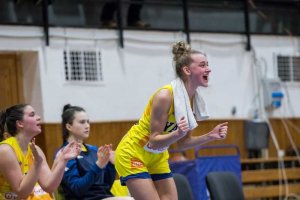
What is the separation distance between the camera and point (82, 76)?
8.98 metres

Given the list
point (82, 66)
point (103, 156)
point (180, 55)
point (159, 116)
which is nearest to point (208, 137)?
point (159, 116)

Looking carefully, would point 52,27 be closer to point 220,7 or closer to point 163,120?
point 220,7

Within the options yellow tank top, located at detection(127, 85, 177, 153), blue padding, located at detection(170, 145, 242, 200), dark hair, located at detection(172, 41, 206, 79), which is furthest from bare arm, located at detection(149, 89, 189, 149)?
blue padding, located at detection(170, 145, 242, 200)

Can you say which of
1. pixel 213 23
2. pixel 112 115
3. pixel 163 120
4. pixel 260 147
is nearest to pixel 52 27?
pixel 112 115

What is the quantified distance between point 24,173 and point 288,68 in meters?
7.23

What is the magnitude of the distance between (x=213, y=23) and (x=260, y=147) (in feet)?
6.89

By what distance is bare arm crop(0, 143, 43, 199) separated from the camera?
426 centimetres

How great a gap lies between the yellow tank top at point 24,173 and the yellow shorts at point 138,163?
1.94 feet

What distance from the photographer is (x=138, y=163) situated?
4.64 meters

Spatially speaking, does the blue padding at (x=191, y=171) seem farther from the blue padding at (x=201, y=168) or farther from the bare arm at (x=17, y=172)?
the bare arm at (x=17, y=172)

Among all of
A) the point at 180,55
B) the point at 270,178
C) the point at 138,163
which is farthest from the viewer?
the point at 270,178

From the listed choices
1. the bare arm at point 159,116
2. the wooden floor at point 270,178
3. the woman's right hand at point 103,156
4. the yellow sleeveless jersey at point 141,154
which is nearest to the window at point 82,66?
the wooden floor at point 270,178

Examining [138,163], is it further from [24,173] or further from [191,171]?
[191,171]

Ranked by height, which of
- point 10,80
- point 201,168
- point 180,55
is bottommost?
point 201,168
